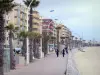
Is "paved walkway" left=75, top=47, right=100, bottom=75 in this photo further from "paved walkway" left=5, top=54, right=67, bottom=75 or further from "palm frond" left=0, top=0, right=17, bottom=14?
"palm frond" left=0, top=0, right=17, bottom=14

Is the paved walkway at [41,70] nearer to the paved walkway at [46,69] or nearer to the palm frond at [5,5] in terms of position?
the paved walkway at [46,69]

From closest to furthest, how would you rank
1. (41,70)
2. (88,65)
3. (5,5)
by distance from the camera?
(5,5), (41,70), (88,65)

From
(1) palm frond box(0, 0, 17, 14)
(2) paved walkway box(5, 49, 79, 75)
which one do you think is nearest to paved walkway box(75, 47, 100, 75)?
(2) paved walkway box(5, 49, 79, 75)

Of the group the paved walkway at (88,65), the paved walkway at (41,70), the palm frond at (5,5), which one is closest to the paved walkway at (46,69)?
the paved walkway at (41,70)

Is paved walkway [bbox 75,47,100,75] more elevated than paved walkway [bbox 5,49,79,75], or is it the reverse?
paved walkway [bbox 5,49,79,75]

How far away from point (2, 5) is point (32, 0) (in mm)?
18148

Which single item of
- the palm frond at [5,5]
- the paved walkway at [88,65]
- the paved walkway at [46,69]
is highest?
the palm frond at [5,5]

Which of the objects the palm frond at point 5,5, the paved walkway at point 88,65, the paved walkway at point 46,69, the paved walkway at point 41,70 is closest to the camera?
the palm frond at point 5,5

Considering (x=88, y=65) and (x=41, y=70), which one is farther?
(x=88, y=65)

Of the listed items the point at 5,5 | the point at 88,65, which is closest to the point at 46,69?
the point at 5,5

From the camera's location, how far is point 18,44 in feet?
261

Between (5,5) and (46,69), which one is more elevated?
(5,5)

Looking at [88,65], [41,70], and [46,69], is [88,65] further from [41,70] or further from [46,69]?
[41,70]

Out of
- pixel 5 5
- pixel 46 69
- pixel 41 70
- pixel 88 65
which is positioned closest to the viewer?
pixel 5 5
